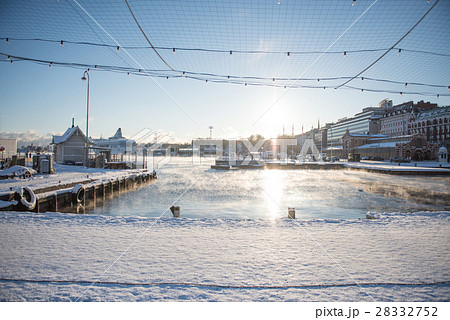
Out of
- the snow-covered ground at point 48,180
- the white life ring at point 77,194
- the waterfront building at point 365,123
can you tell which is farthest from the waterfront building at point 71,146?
the waterfront building at point 365,123

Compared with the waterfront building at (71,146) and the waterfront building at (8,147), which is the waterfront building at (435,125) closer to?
the waterfront building at (71,146)

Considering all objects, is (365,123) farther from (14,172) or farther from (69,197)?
(14,172)

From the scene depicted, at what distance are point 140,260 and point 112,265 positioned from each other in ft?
1.35

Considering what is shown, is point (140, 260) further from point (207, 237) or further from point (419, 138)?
point (419, 138)

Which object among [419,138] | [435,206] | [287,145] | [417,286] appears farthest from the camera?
[287,145]

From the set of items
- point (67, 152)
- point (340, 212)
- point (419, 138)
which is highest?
point (419, 138)

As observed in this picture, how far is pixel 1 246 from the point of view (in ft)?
15.1

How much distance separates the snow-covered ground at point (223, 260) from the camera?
10.2 feet

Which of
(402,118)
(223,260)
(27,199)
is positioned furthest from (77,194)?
(402,118)

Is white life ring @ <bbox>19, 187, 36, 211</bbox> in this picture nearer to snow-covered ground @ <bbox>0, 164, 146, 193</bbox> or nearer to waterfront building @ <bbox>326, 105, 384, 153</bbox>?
snow-covered ground @ <bbox>0, 164, 146, 193</bbox>

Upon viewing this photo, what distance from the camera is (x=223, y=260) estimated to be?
408 cm

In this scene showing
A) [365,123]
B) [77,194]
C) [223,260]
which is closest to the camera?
[223,260]

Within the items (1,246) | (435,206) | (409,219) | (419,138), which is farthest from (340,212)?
(419,138)

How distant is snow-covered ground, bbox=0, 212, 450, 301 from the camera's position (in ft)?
10.2
